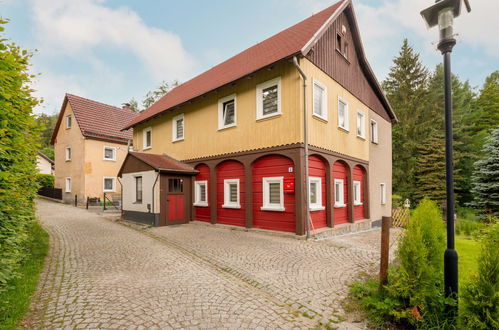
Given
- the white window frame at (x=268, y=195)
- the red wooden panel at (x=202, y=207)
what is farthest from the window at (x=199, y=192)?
the white window frame at (x=268, y=195)

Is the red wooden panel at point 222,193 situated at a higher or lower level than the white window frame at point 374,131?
lower

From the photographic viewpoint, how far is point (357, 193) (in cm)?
1452

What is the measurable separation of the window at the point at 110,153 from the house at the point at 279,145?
10601 mm

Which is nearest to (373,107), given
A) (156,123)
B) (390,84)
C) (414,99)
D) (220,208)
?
(220,208)

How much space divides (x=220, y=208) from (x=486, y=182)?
1916cm

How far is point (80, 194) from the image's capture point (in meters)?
22.5

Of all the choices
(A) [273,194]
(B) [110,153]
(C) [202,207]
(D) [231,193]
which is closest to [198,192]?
(C) [202,207]

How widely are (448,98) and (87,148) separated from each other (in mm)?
25194

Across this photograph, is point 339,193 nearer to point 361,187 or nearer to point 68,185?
point 361,187

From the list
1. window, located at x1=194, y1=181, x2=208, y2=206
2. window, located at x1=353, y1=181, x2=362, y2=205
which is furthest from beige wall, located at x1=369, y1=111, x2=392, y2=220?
window, located at x1=194, y1=181, x2=208, y2=206

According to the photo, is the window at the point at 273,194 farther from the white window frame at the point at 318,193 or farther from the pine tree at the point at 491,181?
the pine tree at the point at 491,181

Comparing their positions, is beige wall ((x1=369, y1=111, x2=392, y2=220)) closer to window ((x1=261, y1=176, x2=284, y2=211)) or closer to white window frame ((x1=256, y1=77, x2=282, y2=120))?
window ((x1=261, y1=176, x2=284, y2=211))

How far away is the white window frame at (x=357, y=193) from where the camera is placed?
14266 millimetres

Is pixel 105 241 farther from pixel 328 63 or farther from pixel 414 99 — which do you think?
pixel 414 99
